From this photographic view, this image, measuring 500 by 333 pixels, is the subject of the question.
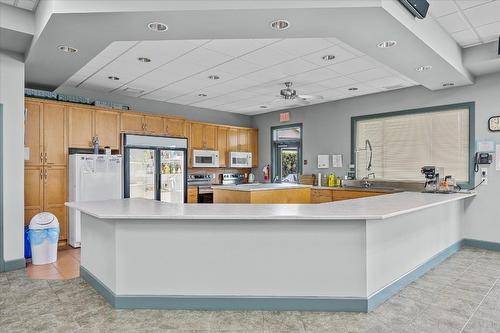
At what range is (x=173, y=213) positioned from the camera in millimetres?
2594

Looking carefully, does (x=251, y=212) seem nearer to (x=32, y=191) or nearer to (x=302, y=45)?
(x=302, y=45)

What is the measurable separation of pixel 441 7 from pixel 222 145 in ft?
16.5

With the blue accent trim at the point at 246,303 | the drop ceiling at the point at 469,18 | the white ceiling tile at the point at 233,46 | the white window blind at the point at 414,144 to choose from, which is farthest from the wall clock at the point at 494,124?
the white ceiling tile at the point at 233,46

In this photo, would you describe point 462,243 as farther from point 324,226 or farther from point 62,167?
point 62,167

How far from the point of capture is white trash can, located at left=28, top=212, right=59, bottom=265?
405cm

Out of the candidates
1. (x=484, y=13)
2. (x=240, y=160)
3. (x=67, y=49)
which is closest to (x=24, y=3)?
(x=67, y=49)

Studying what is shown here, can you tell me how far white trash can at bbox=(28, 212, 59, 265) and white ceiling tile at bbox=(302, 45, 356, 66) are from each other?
3.94 m

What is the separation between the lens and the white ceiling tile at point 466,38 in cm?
367

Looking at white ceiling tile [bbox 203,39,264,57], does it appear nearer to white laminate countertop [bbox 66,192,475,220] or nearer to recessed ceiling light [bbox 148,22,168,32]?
recessed ceiling light [bbox 148,22,168,32]

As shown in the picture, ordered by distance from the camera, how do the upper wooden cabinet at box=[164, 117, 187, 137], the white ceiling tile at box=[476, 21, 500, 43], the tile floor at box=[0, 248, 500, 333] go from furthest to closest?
the upper wooden cabinet at box=[164, 117, 187, 137] < the white ceiling tile at box=[476, 21, 500, 43] < the tile floor at box=[0, 248, 500, 333]

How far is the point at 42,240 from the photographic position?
13.4ft

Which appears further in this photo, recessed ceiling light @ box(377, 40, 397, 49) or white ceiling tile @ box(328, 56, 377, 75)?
white ceiling tile @ box(328, 56, 377, 75)

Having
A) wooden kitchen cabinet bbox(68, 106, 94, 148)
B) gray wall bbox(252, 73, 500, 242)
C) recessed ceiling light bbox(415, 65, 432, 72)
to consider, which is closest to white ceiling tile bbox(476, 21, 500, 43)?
recessed ceiling light bbox(415, 65, 432, 72)

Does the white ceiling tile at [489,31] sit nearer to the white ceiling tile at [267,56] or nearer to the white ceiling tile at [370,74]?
the white ceiling tile at [370,74]
